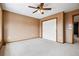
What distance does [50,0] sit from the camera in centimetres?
96

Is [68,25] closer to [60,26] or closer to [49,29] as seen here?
[60,26]

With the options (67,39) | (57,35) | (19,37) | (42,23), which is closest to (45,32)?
(42,23)

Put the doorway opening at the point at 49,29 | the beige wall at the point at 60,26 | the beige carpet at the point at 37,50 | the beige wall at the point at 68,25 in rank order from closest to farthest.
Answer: the beige carpet at the point at 37,50
the beige wall at the point at 68,25
the beige wall at the point at 60,26
the doorway opening at the point at 49,29

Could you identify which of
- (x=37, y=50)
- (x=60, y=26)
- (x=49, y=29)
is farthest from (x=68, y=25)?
(x=37, y=50)

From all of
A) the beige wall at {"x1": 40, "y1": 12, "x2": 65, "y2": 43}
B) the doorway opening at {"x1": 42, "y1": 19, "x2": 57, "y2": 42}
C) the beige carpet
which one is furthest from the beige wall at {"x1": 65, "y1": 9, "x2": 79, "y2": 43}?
the beige carpet

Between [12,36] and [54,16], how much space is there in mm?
2569

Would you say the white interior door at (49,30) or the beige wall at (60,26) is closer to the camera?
the beige wall at (60,26)

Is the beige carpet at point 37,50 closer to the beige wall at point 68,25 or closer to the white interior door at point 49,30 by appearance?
the beige wall at point 68,25

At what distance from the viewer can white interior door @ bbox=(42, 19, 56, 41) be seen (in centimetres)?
418

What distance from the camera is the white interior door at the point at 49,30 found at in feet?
13.7

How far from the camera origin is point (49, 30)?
441 centimetres

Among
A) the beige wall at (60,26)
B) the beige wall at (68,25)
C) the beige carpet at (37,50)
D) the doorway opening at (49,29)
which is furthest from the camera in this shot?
the doorway opening at (49,29)

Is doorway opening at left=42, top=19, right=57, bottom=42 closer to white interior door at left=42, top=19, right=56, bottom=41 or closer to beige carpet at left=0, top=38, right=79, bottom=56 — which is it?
white interior door at left=42, top=19, right=56, bottom=41

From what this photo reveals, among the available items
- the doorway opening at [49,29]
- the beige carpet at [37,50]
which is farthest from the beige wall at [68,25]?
the beige carpet at [37,50]
